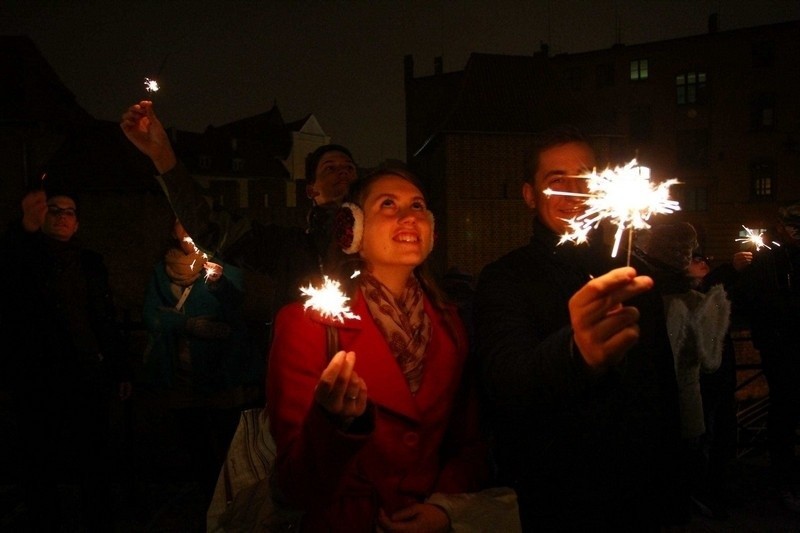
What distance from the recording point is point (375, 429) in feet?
6.86

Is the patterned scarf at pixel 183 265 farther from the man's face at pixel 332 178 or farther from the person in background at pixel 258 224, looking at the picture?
the man's face at pixel 332 178

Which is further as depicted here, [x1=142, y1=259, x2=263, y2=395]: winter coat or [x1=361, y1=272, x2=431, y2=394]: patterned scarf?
[x1=142, y1=259, x2=263, y2=395]: winter coat

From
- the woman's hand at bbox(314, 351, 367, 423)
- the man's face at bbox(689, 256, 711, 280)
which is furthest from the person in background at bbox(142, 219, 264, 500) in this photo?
the man's face at bbox(689, 256, 711, 280)

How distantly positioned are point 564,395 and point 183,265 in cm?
348

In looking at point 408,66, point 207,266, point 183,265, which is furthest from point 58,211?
point 408,66

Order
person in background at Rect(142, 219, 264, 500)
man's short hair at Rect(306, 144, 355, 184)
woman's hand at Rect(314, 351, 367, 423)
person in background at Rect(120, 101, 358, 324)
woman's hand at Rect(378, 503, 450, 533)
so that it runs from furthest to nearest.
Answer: person in background at Rect(142, 219, 264, 500), man's short hair at Rect(306, 144, 355, 184), person in background at Rect(120, 101, 358, 324), woman's hand at Rect(378, 503, 450, 533), woman's hand at Rect(314, 351, 367, 423)

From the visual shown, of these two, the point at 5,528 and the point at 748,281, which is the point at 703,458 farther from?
the point at 5,528

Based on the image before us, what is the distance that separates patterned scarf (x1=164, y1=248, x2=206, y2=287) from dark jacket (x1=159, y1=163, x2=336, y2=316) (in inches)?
30.5

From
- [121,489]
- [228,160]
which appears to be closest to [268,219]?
[228,160]

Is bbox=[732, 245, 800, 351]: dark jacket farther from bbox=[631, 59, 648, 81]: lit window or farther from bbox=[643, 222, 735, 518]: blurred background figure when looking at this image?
bbox=[631, 59, 648, 81]: lit window

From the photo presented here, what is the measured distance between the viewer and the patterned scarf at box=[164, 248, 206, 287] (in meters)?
4.50

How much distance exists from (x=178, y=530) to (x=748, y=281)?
5097 millimetres

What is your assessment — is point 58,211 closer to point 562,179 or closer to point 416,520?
point 416,520

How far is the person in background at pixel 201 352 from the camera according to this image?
14.2ft
